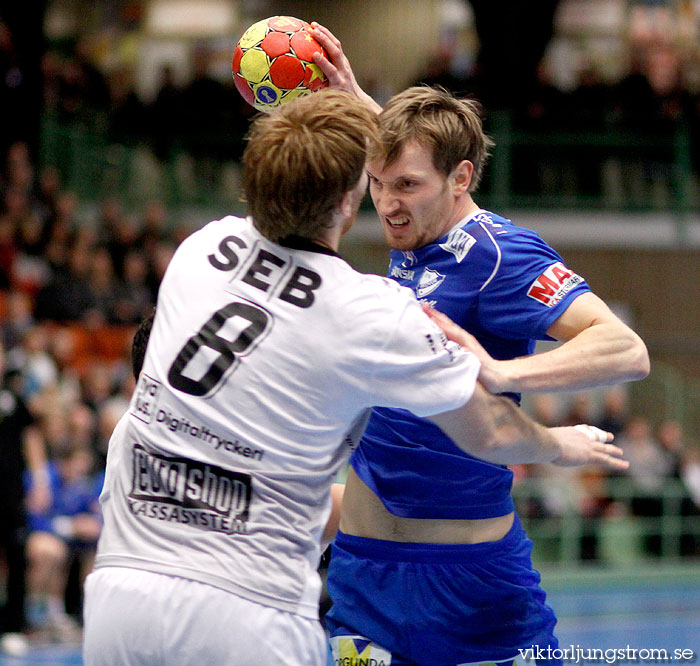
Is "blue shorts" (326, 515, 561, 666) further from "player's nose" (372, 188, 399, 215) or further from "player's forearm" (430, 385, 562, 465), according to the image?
"player's nose" (372, 188, 399, 215)

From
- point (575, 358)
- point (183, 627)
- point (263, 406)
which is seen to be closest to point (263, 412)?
point (263, 406)

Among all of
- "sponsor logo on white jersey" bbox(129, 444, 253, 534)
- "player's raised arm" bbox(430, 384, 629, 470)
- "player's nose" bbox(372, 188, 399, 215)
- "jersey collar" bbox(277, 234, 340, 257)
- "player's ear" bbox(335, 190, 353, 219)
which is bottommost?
"sponsor logo on white jersey" bbox(129, 444, 253, 534)

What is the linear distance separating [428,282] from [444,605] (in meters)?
1.00

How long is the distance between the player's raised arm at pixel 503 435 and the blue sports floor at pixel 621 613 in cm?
594

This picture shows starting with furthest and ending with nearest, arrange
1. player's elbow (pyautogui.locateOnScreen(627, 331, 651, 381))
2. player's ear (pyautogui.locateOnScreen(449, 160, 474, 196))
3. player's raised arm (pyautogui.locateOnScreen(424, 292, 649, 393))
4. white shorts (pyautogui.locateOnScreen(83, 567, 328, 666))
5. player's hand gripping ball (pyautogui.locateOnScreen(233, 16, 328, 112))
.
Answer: player's hand gripping ball (pyautogui.locateOnScreen(233, 16, 328, 112)) → player's ear (pyautogui.locateOnScreen(449, 160, 474, 196)) → player's elbow (pyautogui.locateOnScreen(627, 331, 651, 381)) → player's raised arm (pyautogui.locateOnScreen(424, 292, 649, 393)) → white shorts (pyautogui.locateOnScreen(83, 567, 328, 666))

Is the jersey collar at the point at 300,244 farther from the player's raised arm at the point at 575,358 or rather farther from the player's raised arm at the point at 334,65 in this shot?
the player's raised arm at the point at 334,65

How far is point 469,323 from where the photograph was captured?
132 inches

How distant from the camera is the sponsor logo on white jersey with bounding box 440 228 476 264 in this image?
3383mm

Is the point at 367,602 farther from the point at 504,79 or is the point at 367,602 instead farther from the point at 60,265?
the point at 504,79

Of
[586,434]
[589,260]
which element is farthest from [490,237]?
[589,260]

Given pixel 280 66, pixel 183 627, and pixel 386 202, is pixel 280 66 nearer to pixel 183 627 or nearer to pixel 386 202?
pixel 386 202

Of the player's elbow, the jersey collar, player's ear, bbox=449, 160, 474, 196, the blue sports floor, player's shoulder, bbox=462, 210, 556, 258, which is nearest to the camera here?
the jersey collar

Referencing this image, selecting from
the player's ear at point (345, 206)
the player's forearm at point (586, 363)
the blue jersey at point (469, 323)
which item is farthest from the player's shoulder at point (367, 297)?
the blue jersey at point (469, 323)

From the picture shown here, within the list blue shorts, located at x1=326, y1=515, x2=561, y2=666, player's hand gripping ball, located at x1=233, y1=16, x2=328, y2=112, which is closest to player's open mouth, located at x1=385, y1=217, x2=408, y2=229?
player's hand gripping ball, located at x1=233, y1=16, x2=328, y2=112
